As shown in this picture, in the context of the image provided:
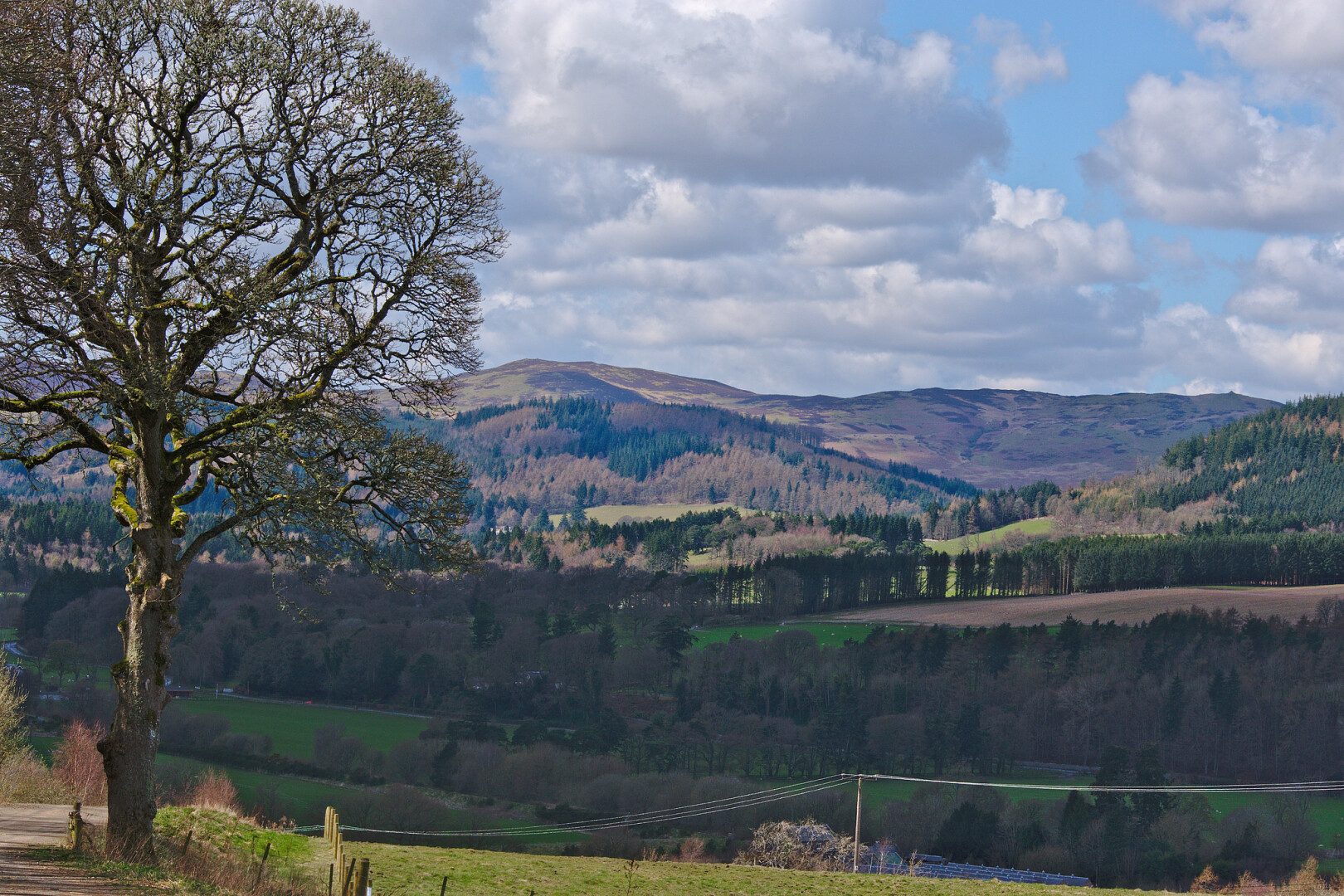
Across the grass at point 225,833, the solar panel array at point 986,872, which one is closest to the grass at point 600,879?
the grass at point 225,833

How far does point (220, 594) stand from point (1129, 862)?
119837mm

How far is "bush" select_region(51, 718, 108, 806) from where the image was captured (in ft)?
92.4

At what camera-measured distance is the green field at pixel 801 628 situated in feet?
517

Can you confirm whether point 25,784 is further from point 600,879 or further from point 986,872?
point 986,872

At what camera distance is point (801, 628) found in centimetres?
16588

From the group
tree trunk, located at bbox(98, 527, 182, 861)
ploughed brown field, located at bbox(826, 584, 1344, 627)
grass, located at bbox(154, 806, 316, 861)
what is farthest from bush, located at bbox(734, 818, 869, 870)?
ploughed brown field, located at bbox(826, 584, 1344, 627)

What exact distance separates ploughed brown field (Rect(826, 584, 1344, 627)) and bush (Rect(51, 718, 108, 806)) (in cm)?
13046

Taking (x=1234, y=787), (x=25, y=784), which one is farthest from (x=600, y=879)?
(x=1234, y=787)

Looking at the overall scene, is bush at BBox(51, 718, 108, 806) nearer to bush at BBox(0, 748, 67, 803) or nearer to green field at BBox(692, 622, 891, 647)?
bush at BBox(0, 748, 67, 803)

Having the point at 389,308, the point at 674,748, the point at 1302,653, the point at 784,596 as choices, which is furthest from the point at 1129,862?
the point at 784,596

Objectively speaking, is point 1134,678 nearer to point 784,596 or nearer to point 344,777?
point 784,596

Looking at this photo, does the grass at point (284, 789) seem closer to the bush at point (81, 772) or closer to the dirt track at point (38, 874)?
the bush at point (81, 772)

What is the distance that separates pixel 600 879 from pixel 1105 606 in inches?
6040

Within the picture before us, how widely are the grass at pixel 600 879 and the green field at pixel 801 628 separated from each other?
412 feet
